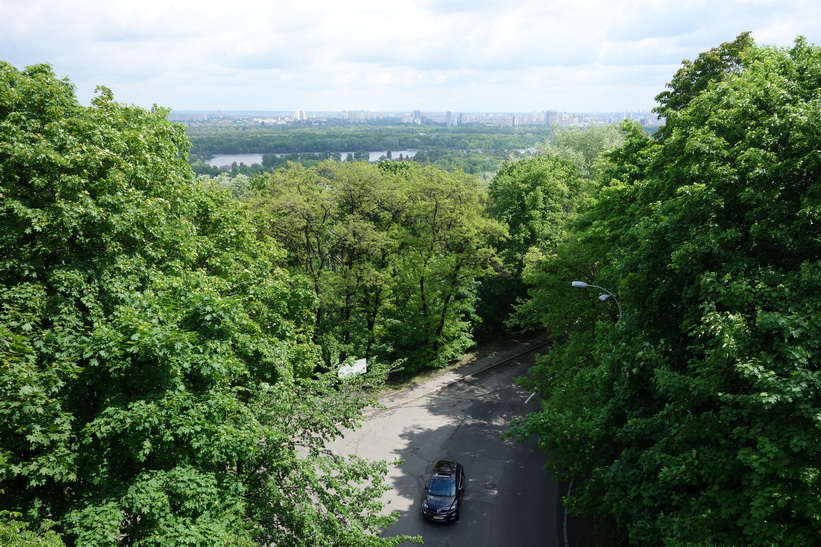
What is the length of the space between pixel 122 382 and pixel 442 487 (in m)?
11.6

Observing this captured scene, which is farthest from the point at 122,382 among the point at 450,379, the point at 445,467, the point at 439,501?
the point at 450,379

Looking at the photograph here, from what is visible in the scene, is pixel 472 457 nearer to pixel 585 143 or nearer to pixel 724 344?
pixel 724 344

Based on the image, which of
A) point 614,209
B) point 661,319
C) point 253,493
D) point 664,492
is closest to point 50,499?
point 253,493

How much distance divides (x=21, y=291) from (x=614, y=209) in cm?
1721

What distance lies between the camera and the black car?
16750 millimetres

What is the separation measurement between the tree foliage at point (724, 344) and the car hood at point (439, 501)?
5.20m

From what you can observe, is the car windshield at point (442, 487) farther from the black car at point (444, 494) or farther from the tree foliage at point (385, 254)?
the tree foliage at point (385, 254)

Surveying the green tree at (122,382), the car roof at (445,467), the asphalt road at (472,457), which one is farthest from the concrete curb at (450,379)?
the green tree at (122,382)

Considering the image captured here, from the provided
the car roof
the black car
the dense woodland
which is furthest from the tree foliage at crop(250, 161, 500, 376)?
the dense woodland

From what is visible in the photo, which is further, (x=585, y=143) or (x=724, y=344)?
(x=585, y=143)

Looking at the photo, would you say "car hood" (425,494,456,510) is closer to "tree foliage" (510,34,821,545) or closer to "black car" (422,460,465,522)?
"black car" (422,460,465,522)

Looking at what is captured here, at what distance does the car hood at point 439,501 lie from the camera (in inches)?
662

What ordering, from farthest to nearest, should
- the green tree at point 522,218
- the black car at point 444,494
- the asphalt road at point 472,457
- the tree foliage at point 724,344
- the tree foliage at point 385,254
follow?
1. the green tree at point 522,218
2. the tree foliage at point 385,254
3. the black car at point 444,494
4. the asphalt road at point 472,457
5. the tree foliage at point 724,344

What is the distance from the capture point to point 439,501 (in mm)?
16953
